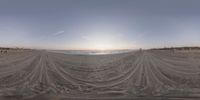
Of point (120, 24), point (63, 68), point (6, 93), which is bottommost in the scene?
point (6, 93)

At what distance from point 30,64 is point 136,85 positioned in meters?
1.88

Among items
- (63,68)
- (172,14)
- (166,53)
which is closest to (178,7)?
(172,14)

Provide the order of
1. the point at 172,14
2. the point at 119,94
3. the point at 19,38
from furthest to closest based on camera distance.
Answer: the point at 19,38 → the point at 172,14 → the point at 119,94

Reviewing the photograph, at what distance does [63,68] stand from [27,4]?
2169mm

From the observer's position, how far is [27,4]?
4.77 metres

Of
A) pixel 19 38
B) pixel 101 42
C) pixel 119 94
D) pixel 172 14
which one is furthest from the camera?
pixel 19 38

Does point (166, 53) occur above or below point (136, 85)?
above

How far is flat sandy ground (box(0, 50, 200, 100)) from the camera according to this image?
10.9ft

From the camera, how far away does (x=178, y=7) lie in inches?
191

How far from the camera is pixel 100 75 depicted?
3.49 meters

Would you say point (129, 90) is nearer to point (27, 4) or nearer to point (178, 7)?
point (178, 7)

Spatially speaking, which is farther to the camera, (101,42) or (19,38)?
(19,38)

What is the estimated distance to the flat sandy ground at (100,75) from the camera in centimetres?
332

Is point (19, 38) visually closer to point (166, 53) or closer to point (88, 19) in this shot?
point (88, 19)
